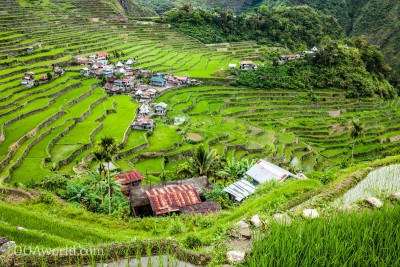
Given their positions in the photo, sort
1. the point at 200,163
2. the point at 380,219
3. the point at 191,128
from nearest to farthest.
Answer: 1. the point at 380,219
2. the point at 200,163
3. the point at 191,128

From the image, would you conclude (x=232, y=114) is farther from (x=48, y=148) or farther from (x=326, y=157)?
(x=48, y=148)

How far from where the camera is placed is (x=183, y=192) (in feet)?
49.3

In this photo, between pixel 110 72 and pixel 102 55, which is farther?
pixel 102 55

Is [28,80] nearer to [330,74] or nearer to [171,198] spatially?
[171,198]

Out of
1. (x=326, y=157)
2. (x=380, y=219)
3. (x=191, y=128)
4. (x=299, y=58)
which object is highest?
(x=380, y=219)

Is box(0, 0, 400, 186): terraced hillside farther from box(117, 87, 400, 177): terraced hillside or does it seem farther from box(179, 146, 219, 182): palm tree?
box(179, 146, 219, 182): palm tree

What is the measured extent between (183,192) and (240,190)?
7.76ft

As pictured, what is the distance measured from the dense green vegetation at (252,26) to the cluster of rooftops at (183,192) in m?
41.7

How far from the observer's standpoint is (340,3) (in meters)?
84.6

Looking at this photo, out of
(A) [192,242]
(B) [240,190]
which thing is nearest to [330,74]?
(B) [240,190]

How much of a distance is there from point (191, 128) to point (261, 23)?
122 ft

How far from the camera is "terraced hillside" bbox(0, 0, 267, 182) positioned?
21.5 m

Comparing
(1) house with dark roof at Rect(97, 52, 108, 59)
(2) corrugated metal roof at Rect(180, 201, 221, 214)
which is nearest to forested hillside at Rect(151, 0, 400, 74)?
(1) house with dark roof at Rect(97, 52, 108, 59)

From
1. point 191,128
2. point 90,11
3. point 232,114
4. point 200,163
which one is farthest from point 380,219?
point 90,11
